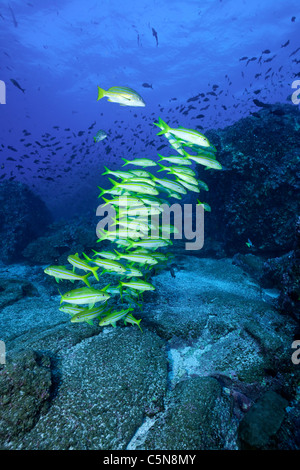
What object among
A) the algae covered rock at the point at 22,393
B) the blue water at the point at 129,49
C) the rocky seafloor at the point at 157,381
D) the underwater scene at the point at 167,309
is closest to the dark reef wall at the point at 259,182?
the underwater scene at the point at 167,309

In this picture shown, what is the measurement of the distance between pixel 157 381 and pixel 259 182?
25.8ft

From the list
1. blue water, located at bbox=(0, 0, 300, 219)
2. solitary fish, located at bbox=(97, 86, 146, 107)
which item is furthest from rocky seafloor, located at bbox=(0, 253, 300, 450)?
blue water, located at bbox=(0, 0, 300, 219)

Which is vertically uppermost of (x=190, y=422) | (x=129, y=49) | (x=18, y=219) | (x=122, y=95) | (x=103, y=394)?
(x=129, y=49)

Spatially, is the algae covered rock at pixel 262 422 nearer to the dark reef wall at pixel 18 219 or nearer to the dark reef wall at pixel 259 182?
the dark reef wall at pixel 259 182

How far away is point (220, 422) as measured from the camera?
2490mm

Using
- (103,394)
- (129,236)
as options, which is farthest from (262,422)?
(129,236)

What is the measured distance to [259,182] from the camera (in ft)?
26.6

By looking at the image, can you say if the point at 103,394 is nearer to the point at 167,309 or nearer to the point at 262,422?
the point at 262,422

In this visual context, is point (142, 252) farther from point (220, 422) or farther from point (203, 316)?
point (220, 422)

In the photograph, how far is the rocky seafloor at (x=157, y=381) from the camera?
2230mm

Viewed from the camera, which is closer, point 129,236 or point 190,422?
point 190,422

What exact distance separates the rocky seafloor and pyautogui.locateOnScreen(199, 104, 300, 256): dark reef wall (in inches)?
171

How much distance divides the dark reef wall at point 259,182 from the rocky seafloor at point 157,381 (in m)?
4.34

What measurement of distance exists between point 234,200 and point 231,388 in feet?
23.5
